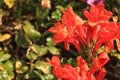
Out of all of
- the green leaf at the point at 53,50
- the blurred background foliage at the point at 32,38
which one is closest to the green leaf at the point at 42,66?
the blurred background foliage at the point at 32,38

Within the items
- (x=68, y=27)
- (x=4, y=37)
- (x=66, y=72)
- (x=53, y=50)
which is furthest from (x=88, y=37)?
(x=4, y=37)

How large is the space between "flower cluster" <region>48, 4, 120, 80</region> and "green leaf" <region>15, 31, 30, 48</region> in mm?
685

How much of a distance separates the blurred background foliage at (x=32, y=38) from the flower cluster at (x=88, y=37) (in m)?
0.47

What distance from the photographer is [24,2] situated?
3.18 m

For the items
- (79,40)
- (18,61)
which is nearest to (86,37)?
(79,40)

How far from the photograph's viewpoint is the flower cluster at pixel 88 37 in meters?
1.96

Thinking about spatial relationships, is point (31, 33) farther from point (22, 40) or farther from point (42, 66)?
point (42, 66)

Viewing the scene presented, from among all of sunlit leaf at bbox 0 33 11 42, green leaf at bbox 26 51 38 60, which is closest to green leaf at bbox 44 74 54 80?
green leaf at bbox 26 51 38 60

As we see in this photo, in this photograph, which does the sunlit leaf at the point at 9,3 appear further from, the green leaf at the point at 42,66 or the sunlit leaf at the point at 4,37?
the green leaf at the point at 42,66

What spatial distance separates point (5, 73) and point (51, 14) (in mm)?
593

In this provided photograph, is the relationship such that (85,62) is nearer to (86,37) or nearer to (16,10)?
(86,37)

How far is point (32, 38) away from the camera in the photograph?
111 inches

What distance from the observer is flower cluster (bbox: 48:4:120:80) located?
1.96 meters

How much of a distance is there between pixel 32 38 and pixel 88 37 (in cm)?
81
